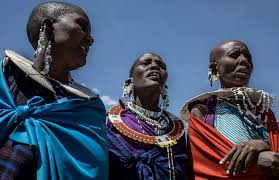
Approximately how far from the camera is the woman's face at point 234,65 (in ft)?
13.9

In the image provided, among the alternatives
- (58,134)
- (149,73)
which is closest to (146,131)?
(149,73)

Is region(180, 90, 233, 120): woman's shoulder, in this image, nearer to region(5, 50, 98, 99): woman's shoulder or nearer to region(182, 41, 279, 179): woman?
region(182, 41, 279, 179): woman

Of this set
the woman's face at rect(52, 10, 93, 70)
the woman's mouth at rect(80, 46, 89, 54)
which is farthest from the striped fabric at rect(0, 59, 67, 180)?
the woman's mouth at rect(80, 46, 89, 54)

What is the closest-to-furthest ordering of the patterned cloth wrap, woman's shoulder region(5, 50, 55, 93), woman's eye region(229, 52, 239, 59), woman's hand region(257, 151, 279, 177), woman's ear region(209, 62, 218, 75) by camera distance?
woman's shoulder region(5, 50, 55, 93) → woman's hand region(257, 151, 279, 177) → the patterned cloth wrap → woman's eye region(229, 52, 239, 59) → woman's ear region(209, 62, 218, 75)

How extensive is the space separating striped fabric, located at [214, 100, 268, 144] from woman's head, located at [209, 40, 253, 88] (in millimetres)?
273

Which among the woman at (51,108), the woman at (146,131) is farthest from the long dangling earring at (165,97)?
the woman at (51,108)

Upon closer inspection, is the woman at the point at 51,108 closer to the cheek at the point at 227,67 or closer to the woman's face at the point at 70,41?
the woman's face at the point at 70,41

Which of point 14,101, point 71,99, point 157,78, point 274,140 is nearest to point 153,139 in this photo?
point 157,78

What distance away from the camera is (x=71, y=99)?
2826 millimetres

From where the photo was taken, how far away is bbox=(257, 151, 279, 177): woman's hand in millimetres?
3583

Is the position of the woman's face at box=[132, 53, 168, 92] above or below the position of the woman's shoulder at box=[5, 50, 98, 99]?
below

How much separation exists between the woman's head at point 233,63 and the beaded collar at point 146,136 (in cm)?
67

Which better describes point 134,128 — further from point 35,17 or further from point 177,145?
point 35,17

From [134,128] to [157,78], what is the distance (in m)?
0.63
